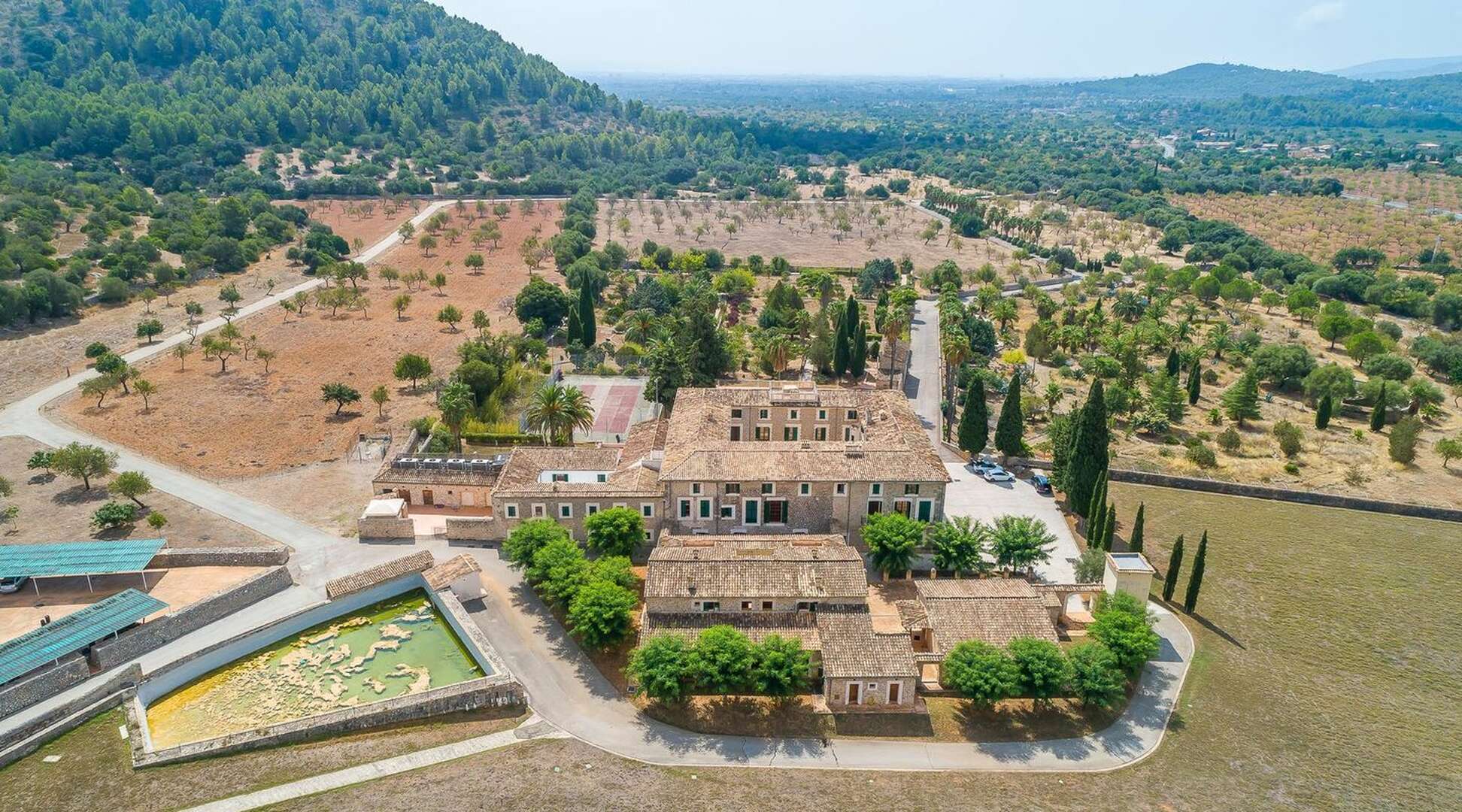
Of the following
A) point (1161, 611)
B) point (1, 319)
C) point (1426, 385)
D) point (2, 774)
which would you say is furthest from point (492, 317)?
point (1426, 385)

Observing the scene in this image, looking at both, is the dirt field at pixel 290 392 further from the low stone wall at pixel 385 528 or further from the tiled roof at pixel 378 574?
the tiled roof at pixel 378 574

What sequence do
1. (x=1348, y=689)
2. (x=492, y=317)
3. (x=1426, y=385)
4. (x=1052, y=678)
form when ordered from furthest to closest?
(x=492, y=317) → (x=1426, y=385) → (x=1348, y=689) → (x=1052, y=678)

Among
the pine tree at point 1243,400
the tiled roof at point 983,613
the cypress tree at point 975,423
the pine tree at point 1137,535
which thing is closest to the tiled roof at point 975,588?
the tiled roof at point 983,613

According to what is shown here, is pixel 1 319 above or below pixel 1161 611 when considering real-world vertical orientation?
above

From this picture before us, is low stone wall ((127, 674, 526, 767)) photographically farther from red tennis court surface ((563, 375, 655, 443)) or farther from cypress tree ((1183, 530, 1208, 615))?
cypress tree ((1183, 530, 1208, 615))

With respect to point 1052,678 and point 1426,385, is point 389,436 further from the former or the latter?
point 1426,385

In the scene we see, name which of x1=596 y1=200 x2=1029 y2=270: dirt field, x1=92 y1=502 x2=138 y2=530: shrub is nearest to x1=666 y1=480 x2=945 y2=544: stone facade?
x1=92 y1=502 x2=138 y2=530: shrub
